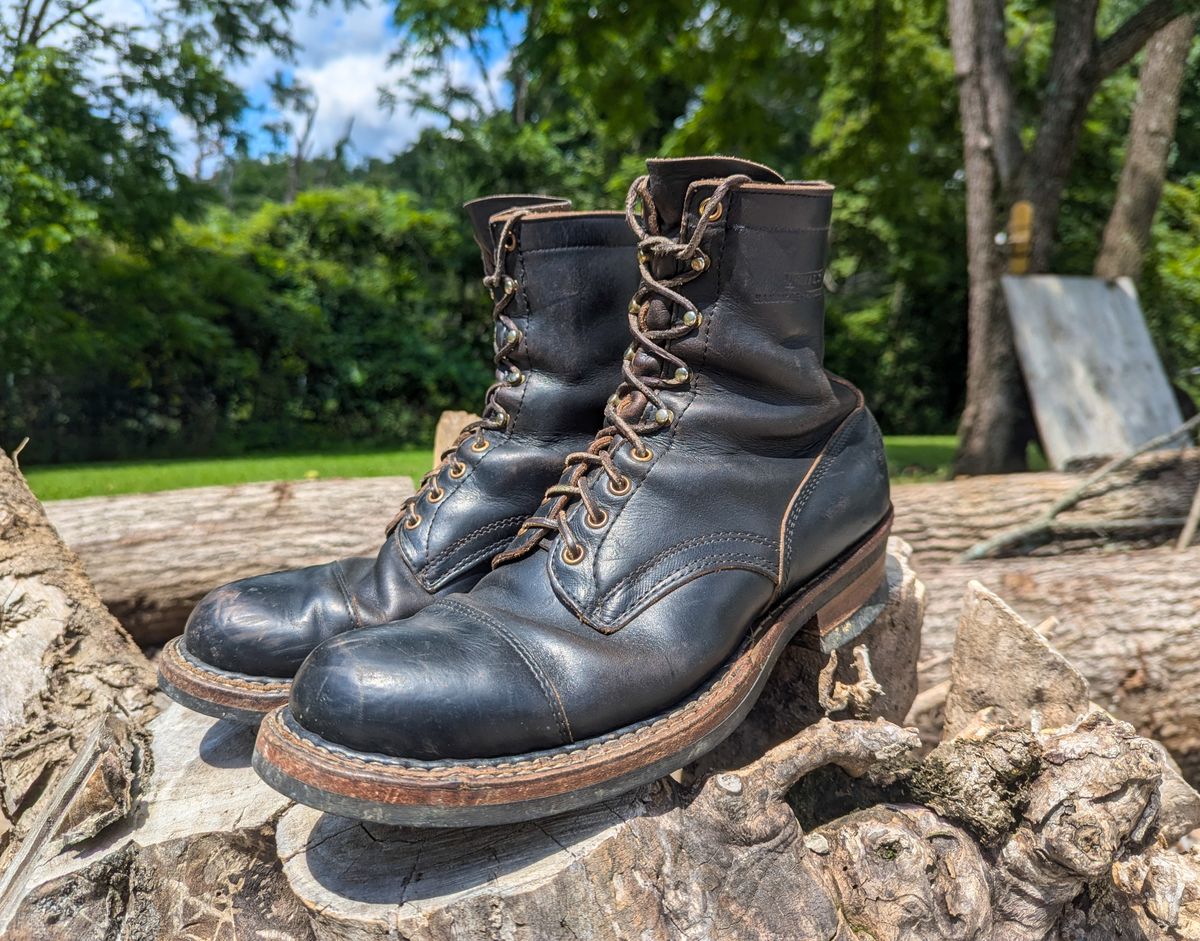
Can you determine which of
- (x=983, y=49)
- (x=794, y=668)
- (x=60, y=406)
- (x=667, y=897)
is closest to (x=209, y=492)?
(x=794, y=668)

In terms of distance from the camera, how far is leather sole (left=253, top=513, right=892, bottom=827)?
1149 mm

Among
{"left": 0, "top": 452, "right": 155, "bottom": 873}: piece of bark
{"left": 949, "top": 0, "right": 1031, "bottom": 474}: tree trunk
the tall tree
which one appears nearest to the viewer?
{"left": 0, "top": 452, "right": 155, "bottom": 873}: piece of bark

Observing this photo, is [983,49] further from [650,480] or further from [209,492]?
[650,480]

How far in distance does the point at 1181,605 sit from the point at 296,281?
526 inches

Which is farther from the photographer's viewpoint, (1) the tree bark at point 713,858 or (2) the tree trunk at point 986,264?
(2) the tree trunk at point 986,264

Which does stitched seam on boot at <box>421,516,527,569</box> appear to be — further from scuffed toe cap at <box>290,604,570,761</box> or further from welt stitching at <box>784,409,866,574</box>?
welt stitching at <box>784,409,866,574</box>

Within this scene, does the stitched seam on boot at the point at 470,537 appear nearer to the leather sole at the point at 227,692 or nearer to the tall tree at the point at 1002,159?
the leather sole at the point at 227,692

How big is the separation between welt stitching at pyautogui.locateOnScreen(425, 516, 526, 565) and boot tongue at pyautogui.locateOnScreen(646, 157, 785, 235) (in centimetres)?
66

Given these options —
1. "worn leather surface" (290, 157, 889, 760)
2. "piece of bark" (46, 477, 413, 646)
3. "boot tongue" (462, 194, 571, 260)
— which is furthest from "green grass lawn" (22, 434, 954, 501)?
"worn leather surface" (290, 157, 889, 760)

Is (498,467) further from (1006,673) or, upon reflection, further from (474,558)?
(1006,673)

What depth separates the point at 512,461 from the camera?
176 cm

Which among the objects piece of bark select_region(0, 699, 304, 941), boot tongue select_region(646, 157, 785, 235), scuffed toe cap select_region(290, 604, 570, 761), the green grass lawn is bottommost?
the green grass lawn

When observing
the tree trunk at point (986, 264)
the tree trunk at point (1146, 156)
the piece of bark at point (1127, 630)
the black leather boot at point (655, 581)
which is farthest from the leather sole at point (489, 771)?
the tree trunk at point (1146, 156)

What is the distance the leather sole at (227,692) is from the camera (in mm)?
1555
